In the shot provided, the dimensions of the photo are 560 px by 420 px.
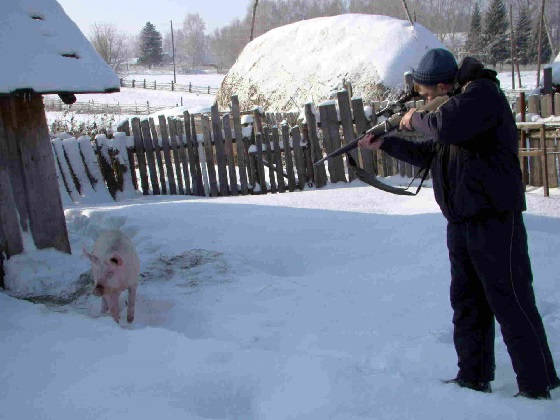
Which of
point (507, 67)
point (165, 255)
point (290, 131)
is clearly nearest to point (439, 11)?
point (507, 67)

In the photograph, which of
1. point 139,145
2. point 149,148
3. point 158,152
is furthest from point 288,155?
point 139,145

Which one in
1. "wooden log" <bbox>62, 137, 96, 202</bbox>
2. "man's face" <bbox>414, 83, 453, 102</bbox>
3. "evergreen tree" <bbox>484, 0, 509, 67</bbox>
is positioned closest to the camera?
"man's face" <bbox>414, 83, 453, 102</bbox>

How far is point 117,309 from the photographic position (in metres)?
4.99

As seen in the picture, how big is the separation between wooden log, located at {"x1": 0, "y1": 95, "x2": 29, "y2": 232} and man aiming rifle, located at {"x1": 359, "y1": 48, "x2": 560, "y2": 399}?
4232mm

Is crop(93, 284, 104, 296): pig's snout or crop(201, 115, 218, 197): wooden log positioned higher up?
crop(201, 115, 218, 197): wooden log

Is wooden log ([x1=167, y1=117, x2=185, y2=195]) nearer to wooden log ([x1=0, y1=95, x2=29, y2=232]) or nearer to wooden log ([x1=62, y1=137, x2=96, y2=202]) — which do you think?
wooden log ([x1=62, y1=137, x2=96, y2=202])

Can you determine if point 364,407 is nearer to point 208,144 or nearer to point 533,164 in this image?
point 533,164

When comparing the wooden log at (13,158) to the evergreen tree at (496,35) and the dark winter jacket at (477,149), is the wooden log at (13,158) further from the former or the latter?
the evergreen tree at (496,35)

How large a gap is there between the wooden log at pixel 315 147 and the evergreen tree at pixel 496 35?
5234 centimetres

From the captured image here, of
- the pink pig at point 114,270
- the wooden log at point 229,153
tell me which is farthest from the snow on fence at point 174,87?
the pink pig at point 114,270

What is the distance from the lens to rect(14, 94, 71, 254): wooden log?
19.2 feet

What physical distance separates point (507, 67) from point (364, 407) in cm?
6409

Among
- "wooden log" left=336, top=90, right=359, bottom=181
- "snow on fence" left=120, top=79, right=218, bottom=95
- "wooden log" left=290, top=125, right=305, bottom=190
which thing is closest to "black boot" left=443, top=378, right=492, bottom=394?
"wooden log" left=336, top=90, right=359, bottom=181

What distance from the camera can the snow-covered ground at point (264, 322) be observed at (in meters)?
2.97
